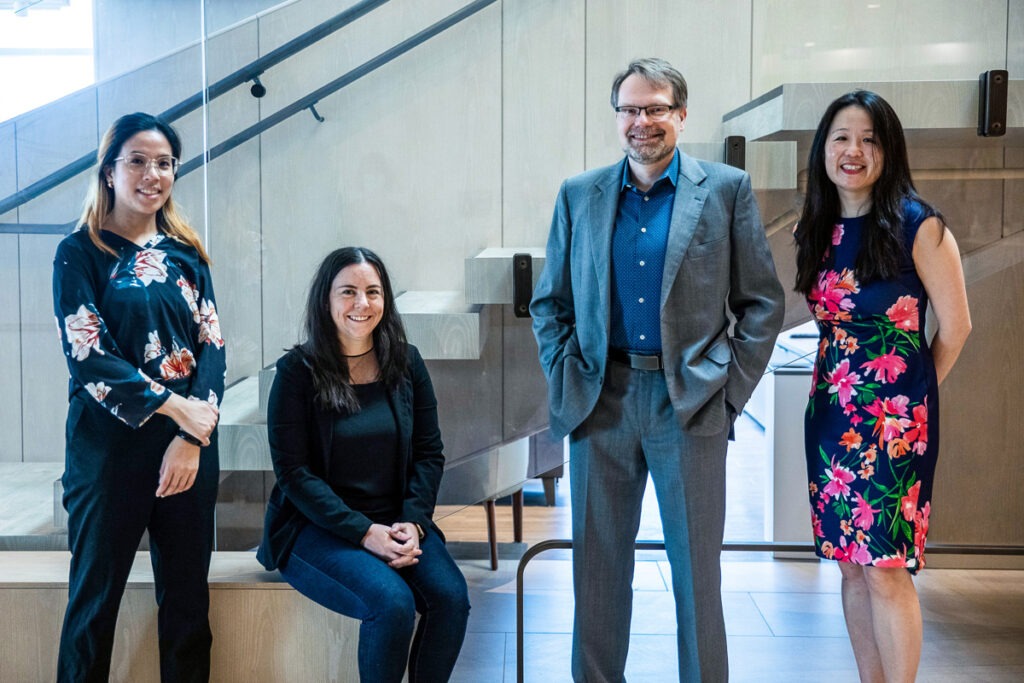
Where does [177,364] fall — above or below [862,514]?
above

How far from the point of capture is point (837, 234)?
7.36 feet

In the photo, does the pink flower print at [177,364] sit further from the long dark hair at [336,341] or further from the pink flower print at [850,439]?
the pink flower print at [850,439]

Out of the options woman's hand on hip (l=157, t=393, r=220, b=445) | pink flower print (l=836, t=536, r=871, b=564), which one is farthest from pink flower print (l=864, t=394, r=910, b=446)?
woman's hand on hip (l=157, t=393, r=220, b=445)

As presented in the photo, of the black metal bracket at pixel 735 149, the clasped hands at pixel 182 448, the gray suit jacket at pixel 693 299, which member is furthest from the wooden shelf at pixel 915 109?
the clasped hands at pixel 182 448

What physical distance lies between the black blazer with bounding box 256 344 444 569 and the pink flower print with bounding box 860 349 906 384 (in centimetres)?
103

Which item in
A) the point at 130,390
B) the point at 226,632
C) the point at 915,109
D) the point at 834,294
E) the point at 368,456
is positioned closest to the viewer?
the point at 130,390

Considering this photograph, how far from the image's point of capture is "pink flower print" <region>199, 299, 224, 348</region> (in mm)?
2281

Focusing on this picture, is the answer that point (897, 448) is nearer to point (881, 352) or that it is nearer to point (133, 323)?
point (881, 352)

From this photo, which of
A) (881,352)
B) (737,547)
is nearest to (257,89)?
(881,352)

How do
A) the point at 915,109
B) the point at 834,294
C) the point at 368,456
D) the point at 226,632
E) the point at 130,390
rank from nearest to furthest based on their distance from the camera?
1. the point at 130,390
2. the point at 834,294
3. the point at 368,456
4. the point at 226,632
5. the point at 915,109

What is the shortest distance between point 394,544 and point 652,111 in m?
1.11

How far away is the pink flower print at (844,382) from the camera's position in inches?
86.7

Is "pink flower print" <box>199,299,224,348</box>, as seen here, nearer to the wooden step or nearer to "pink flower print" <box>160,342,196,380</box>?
"pink flower print" <box>160,342,196,380</box>

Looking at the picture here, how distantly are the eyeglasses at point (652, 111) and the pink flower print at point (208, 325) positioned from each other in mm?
1036
